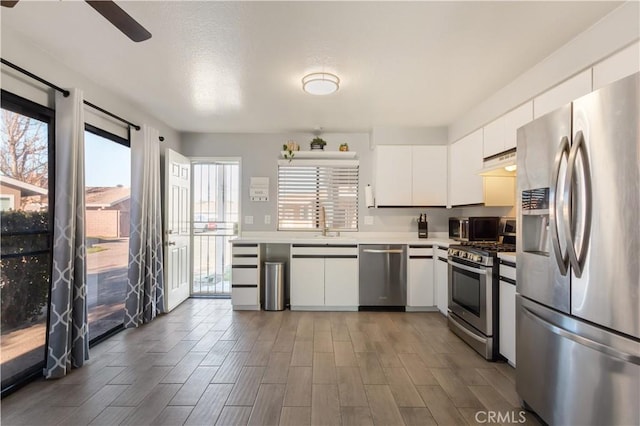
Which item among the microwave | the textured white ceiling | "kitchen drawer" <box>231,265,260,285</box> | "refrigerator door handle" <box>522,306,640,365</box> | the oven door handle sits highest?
A: the textured white ceiling

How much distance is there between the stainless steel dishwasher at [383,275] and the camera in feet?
12.6

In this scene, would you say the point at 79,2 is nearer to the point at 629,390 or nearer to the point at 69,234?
the point at 69,234

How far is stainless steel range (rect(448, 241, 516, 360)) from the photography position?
2.55 m

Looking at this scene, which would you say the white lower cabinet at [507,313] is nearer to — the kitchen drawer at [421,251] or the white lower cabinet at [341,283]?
the kitchen drawer at [421,251]

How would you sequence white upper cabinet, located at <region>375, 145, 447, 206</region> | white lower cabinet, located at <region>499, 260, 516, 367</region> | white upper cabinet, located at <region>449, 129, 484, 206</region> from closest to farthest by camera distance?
white lower cabinet, located at <region>499, 260, 516, 367</region> < white upper cabinet, located at <region>449, 129, 484, 206</region> < white upper cabinet, located at <region>375, 145, 447, 206</region>

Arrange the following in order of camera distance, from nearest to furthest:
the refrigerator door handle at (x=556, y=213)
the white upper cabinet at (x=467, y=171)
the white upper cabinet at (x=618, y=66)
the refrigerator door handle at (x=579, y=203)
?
1. the refrigerator door handle at (x=579, y=203)
2. the refrigerator door handle at (x=556, y=213)
3. the white upper cabinet at (x=618, y=66)
4. the white upper cabinet at (x=467, y=171)

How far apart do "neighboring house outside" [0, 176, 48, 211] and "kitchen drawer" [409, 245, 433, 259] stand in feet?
12.0

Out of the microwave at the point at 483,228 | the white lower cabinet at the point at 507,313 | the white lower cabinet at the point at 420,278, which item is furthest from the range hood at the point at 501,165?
the white lower cabinet at the point at 420,278

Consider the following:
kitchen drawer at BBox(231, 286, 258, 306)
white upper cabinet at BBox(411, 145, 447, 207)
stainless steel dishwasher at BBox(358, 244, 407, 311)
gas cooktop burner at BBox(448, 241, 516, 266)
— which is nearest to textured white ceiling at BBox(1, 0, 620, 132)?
white upper cabinet at BBox(411, 145, 447, 207)

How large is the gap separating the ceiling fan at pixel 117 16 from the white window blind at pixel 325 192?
9.92 feet

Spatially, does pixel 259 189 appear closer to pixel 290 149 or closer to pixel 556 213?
pixel 290 149

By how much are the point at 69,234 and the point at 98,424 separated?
1346 mm

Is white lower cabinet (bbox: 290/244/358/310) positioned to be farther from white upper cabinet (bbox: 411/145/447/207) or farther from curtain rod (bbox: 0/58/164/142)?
curtain rod (bbox: 0/58/164/142)

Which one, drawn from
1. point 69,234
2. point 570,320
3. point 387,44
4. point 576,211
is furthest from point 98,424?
point 387,44
